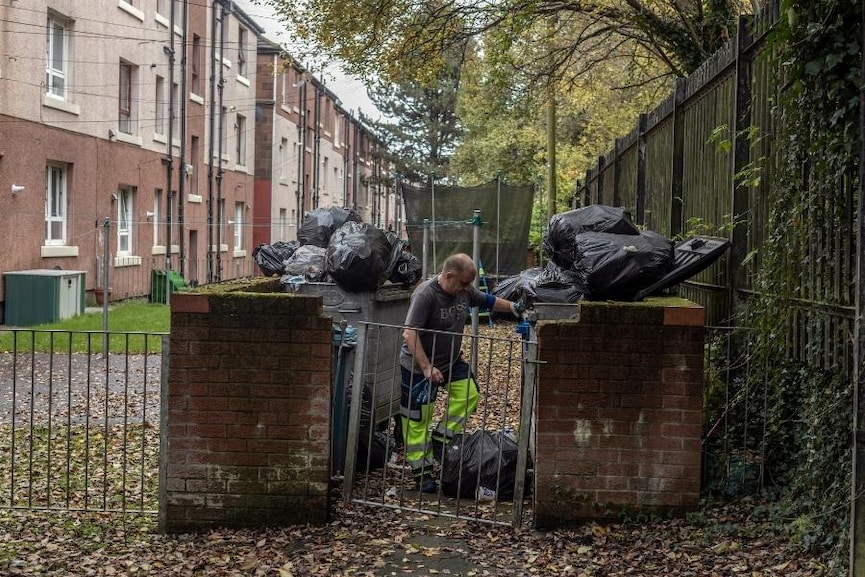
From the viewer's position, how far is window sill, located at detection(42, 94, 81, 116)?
68.0 ft

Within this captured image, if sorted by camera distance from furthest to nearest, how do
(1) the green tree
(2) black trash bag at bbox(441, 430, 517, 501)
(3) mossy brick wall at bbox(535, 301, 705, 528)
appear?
(1) the green tree → (2) black trash bag at bbox(441, 430, 517, 501) → (3) mossy brick wall at bbox(535, 301, 705, 528)

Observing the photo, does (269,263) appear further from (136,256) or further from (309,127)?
(309,127)

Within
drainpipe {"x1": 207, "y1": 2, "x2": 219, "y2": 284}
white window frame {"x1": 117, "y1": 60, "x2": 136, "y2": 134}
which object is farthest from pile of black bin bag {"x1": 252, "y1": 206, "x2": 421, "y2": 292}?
drainpipe {"x1": 207, "y1": 2, "x2": 219, "y2": 284}

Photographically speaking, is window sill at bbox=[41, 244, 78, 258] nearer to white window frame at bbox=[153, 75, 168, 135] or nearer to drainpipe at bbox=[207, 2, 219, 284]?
white window frame at bbox=[153, 75, 168, 135]

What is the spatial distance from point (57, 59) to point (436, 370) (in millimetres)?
17615

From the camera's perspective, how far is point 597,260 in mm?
6438

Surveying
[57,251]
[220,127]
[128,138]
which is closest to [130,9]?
[128,138]

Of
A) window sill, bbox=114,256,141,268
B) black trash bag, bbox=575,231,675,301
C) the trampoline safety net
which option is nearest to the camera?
black trash bag, bbox=575,231,675,301

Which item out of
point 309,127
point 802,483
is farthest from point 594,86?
point 309,127

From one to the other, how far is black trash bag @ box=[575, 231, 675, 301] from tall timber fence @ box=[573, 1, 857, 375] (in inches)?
21.7

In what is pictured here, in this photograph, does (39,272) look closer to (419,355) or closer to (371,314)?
(371,314)

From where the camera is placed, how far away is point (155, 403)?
10.8 metres

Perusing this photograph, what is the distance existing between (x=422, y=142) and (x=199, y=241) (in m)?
31.4

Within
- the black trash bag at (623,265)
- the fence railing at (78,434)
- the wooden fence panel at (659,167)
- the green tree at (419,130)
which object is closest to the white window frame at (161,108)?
the fence railing at (78,434)
